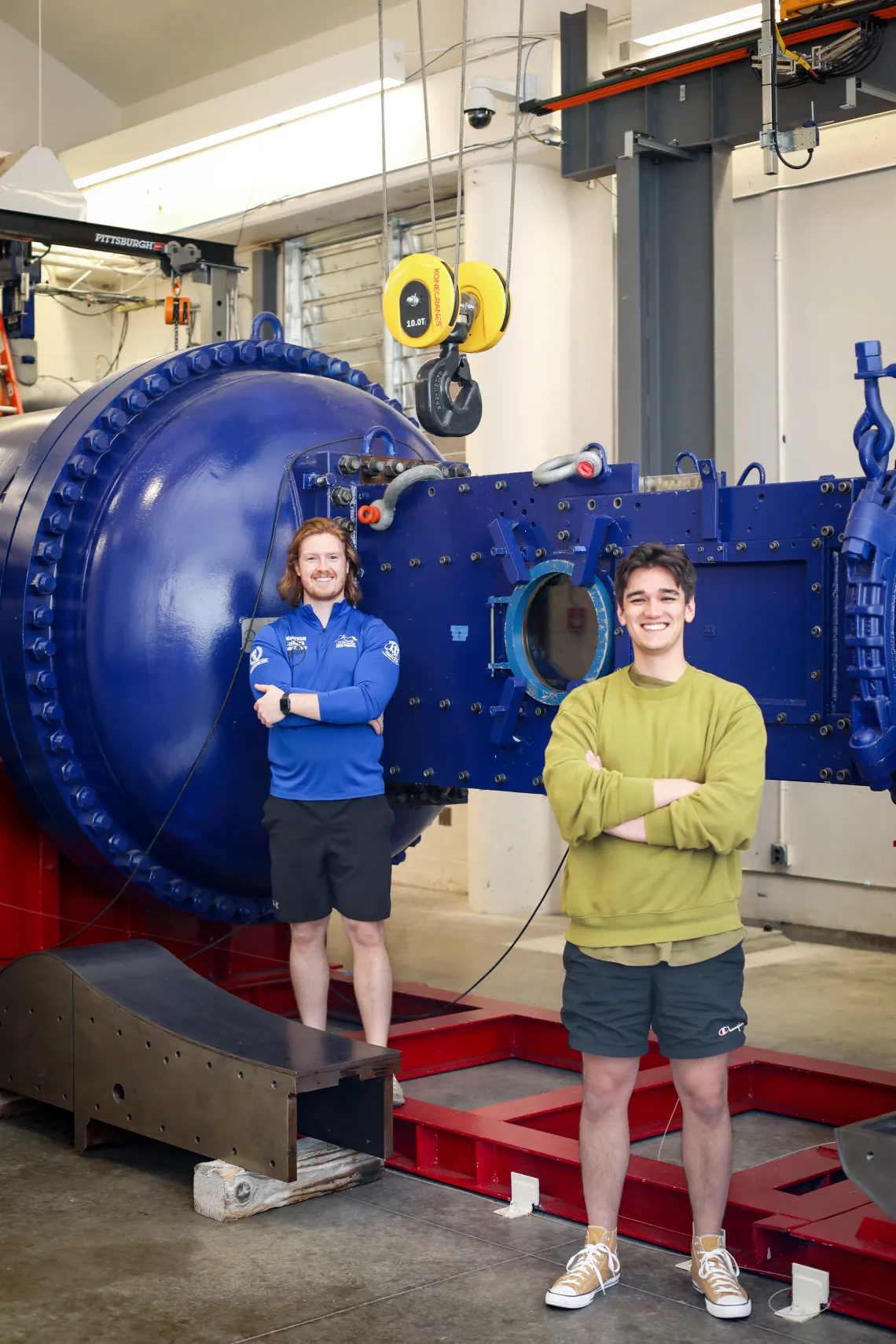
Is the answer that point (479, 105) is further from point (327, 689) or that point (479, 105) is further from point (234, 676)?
point (327, 689)

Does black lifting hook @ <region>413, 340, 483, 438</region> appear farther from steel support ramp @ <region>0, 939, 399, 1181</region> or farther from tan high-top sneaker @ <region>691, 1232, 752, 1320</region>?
tan high-top sneaker @ <region>691, 1232, 752, 1320</region>

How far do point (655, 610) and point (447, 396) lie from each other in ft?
6.34

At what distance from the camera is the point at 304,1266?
3.28 metres

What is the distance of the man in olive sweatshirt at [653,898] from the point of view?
2.95 m

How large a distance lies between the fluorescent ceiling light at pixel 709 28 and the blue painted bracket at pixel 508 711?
3.38 m

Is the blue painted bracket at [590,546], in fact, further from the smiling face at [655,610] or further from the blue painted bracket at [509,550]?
the smiling face at [655,610]

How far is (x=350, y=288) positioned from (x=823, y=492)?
6.74 meters

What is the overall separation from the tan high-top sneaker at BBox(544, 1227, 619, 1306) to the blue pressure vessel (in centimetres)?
183

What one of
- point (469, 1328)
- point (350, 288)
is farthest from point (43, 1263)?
point (350, 288)

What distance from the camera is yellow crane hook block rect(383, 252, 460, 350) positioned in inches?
185

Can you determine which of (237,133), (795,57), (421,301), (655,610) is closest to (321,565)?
(421,301)

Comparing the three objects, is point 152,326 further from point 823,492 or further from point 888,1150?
point 888,1150

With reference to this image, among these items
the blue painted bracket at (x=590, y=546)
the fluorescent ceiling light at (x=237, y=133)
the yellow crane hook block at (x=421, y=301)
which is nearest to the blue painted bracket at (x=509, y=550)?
the blue painted bracket at (x=590, y=546)

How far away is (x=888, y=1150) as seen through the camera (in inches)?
117
